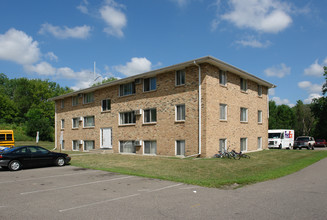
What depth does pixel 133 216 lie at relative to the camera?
18.9ft

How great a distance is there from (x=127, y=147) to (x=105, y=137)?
3714 mm

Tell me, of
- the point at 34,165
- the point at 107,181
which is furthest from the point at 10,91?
the point at 107,181

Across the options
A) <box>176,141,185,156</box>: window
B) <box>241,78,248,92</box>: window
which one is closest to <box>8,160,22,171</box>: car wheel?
<box>176,141,185,156</box>: window

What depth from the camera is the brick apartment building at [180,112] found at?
60.3ft

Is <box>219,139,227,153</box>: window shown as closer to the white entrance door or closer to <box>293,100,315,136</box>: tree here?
the white entrance door

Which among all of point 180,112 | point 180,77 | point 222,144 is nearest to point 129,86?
point 180,77

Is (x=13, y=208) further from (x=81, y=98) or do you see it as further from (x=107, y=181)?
Result: (x=81, y=98)

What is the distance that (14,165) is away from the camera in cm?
1403

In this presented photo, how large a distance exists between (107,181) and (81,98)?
70.8 feet

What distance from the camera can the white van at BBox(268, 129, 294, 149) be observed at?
29953 mm

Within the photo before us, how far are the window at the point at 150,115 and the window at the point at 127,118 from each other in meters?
1.54

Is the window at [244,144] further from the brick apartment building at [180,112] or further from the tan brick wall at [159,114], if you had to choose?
the tan brick wall at [159,114]

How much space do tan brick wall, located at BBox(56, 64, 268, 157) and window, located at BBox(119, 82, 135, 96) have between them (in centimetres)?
49

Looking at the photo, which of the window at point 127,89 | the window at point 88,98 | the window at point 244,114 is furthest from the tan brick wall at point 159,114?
the window at point 244,114
